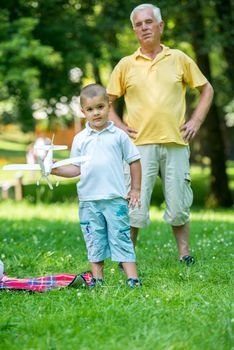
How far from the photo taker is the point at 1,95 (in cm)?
1708

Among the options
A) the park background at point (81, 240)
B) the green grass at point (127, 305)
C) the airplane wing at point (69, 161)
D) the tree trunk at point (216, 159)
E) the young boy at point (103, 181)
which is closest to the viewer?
the green grass at point (127, 305)

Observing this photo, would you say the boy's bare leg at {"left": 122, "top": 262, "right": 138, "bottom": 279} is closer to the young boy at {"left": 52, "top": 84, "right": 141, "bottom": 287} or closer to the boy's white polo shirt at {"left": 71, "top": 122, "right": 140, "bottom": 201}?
the young boy at {"left": 52, "top": 84, "right": 141, "bottom": 287}

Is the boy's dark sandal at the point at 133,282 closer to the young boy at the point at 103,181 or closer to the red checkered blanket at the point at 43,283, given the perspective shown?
the young boy at the point at 103,181

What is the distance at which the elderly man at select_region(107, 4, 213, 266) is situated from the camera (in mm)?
6391

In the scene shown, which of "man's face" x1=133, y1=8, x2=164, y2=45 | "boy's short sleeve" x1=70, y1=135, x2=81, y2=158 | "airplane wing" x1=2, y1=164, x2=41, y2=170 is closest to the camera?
"airplane wing" x1=2, y1=164, x2=41, y2=170

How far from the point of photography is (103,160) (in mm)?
5520

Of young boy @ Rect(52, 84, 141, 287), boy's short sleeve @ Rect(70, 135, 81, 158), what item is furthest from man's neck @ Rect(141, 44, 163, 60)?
boy's short sleeve @ Rect(70, 135, 81, 158)

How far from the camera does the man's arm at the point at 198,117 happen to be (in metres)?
6.46

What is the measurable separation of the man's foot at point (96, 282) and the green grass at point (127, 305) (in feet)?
0.22

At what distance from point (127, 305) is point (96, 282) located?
0.89 meters

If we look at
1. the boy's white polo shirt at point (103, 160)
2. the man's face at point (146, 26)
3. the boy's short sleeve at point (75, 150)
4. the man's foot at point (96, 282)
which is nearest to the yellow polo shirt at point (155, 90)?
the man's face at point (146, 26)

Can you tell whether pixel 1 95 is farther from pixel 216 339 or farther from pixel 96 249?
pixel 216 339

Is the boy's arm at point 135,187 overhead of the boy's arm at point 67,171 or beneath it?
beneath

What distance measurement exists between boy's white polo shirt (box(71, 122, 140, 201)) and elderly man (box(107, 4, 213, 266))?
86cm
